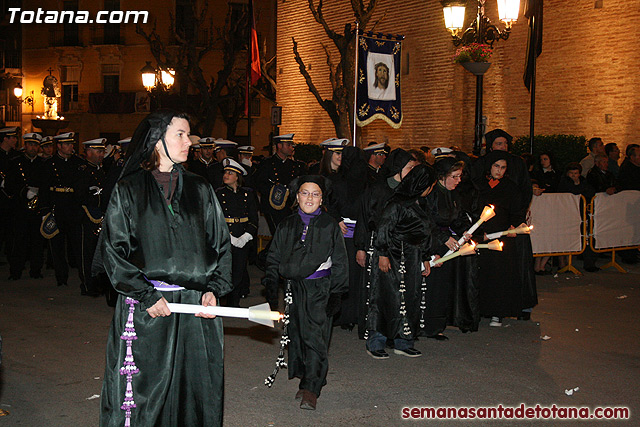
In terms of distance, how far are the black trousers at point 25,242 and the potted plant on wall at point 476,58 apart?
26.9 ft

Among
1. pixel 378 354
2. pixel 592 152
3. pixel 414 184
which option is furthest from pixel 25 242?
pixel 592 152

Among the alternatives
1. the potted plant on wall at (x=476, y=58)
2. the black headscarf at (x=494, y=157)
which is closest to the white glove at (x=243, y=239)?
the black headscarf at (x=494, y=157)

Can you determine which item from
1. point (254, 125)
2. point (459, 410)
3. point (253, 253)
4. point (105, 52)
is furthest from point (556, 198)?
point (105, 52)

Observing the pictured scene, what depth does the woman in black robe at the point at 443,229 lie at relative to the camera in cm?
855

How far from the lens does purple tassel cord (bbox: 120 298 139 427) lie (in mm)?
4289

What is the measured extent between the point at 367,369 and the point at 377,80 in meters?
5.02

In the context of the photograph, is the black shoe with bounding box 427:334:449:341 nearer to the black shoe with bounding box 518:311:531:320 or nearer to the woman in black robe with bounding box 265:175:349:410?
the black shoe with bounding box 518:311:531:320

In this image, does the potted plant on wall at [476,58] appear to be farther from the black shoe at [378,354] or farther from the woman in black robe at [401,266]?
the black shoe at [378,354]

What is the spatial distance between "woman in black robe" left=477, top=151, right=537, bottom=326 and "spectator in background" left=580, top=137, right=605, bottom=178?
269 inches

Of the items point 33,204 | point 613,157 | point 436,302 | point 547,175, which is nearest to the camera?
point 436,302

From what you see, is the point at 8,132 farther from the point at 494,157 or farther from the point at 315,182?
the point at 315,182

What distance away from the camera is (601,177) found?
Answer: 48.1 feet

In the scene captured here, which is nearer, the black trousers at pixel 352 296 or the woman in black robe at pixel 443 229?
the woman in black robe at pixel 443 229

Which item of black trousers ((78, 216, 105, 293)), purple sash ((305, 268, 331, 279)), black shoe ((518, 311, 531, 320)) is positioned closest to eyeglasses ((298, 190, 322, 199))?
purple sash ((305, 268, 331, 279))
